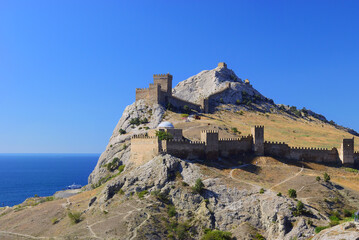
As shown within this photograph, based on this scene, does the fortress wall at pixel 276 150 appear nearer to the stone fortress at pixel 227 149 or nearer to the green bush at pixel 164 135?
the stone fortress at pixel 227 149

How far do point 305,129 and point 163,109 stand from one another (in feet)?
168

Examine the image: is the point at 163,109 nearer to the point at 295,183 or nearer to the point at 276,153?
the point at 276,153

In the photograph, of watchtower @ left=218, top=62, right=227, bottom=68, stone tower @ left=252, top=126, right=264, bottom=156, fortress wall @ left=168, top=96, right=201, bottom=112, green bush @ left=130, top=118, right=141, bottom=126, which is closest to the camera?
stone tower @ left=252, top=126, right=264, bottom=156

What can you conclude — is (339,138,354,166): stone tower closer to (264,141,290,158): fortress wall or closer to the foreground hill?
the foreground hill

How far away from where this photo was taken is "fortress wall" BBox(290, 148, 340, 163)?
6731cm

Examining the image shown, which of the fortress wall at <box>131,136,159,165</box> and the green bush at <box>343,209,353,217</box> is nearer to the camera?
the green bush at <box>343,209,353,217</box>

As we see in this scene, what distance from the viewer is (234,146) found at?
65.4m

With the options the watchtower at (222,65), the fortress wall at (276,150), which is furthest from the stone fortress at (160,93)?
the watchtower at (222,65)

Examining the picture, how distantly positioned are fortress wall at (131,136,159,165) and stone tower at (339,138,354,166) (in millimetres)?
36624

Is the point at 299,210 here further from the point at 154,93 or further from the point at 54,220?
the point at 154,93

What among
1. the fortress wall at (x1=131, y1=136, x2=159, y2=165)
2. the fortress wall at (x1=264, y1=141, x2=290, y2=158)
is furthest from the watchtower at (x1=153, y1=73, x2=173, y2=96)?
the fortress wall at (x1=264, y1=141, x2=290, y2=158)

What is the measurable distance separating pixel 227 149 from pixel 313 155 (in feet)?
57.6

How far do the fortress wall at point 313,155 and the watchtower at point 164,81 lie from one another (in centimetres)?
4610

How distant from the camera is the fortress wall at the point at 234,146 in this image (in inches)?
2532
